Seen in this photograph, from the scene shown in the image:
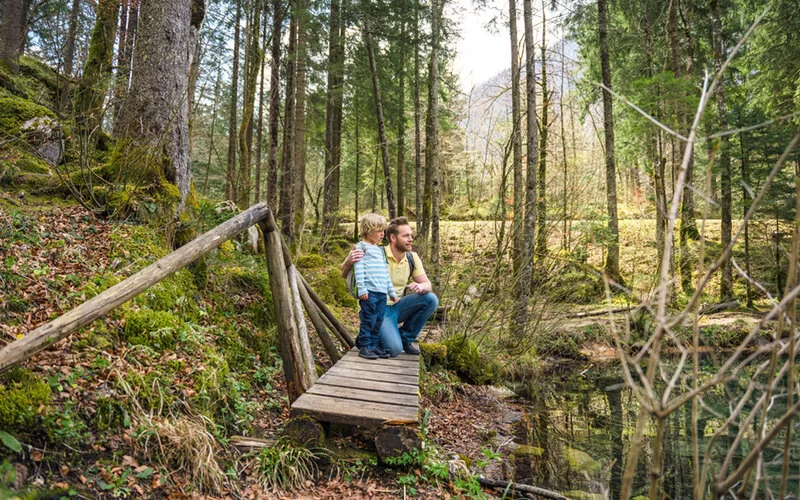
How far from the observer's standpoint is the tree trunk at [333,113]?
44.4 feet

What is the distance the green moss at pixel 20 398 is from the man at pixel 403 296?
2806mm

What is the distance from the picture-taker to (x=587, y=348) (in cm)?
1091

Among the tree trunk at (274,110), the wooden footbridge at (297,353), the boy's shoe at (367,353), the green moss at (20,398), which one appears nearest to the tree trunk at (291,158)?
the tree trunk at (274,110)

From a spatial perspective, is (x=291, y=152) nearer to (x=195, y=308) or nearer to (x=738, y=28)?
(x=195, y=308)

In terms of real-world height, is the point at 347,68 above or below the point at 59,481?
above

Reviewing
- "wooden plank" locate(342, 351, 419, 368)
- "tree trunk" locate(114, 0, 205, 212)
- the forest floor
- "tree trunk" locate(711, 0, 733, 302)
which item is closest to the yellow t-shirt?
"wooden plank" locate(342, 351, 419, 368)

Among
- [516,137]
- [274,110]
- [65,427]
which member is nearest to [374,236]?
[65,427]

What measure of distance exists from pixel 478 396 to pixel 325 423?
4.11 m

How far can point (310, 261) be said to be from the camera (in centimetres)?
1355

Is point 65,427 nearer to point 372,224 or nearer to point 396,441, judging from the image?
point 396,441

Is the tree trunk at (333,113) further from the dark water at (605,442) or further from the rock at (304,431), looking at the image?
the rock at (304,431)

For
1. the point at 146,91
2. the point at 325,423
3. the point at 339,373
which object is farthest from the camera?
the point at 146,91

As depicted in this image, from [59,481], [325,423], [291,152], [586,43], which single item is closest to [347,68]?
[291,152]

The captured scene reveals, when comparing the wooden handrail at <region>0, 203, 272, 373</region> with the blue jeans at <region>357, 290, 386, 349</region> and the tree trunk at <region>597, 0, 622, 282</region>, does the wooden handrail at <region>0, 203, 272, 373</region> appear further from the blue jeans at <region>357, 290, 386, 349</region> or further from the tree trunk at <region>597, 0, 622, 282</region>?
the tree trunk at <region>597, 0, 622, 282</region>
